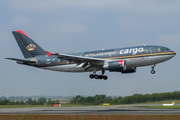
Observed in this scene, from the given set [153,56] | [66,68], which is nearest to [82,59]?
[66,68]

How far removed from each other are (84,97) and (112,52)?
31.0 meters

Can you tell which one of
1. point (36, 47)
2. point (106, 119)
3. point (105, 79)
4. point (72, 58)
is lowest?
point (106, 119)

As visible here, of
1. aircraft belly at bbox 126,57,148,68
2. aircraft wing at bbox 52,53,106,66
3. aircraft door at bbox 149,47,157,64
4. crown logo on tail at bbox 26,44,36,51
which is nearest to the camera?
aircraft door at bbox 149,47,157,64

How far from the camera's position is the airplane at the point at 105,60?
42719 mm

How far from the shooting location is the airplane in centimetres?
4272

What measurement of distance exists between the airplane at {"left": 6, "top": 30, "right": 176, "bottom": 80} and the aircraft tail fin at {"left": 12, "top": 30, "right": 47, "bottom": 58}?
88cm

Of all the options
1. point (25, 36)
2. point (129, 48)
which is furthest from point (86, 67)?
point (25, 36)

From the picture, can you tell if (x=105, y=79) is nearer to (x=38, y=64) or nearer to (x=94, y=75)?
(x=94, y=75)

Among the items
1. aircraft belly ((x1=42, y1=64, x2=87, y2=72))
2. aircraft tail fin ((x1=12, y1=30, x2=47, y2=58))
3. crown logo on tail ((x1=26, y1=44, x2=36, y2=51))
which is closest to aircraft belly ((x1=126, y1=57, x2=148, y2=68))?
aircraft belly ((x1=42, y1=64, x2=87, y2=72))

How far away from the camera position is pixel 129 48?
4416cm

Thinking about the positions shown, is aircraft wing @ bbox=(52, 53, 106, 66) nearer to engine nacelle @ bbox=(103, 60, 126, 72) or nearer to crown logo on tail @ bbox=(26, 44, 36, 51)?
engine nacelle @ bbox=(103, 60, 126, 72)

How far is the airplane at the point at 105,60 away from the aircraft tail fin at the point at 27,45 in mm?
876

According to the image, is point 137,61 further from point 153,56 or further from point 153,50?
point 153,50

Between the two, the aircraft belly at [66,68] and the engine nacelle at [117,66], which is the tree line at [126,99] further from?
the engine nacelle at [117,66]
